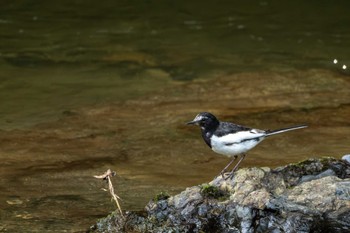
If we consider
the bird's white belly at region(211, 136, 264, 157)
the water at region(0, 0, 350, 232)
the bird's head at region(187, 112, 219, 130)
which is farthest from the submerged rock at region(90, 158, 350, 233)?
the water at region(0, 0, 350, 232)

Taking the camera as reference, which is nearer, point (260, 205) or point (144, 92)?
point (260, 205)

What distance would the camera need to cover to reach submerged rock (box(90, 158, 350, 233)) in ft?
19.2

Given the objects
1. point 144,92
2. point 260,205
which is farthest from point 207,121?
point 144,92

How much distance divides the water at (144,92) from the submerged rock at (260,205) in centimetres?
85

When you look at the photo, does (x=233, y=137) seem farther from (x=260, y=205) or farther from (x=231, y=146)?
(x=260, y=205)

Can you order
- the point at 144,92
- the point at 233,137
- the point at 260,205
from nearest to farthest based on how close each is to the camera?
the point at 260,205 < the point at 233,137 < the point at 144,92

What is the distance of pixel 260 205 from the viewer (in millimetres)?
5906

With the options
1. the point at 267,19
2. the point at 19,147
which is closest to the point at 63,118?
the point at 19,147

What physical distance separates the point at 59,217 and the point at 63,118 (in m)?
3.73

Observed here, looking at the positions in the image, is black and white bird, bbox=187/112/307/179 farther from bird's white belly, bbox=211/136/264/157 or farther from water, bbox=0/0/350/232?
water, bbox=0/0/350/232

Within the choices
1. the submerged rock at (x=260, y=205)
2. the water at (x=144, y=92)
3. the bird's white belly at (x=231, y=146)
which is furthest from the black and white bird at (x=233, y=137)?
the water at (x=144, y=92)

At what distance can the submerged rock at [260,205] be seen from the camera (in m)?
5.86

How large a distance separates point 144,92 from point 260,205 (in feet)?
20.2

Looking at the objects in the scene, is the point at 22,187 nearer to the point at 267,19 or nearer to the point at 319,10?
the point at 267,19
